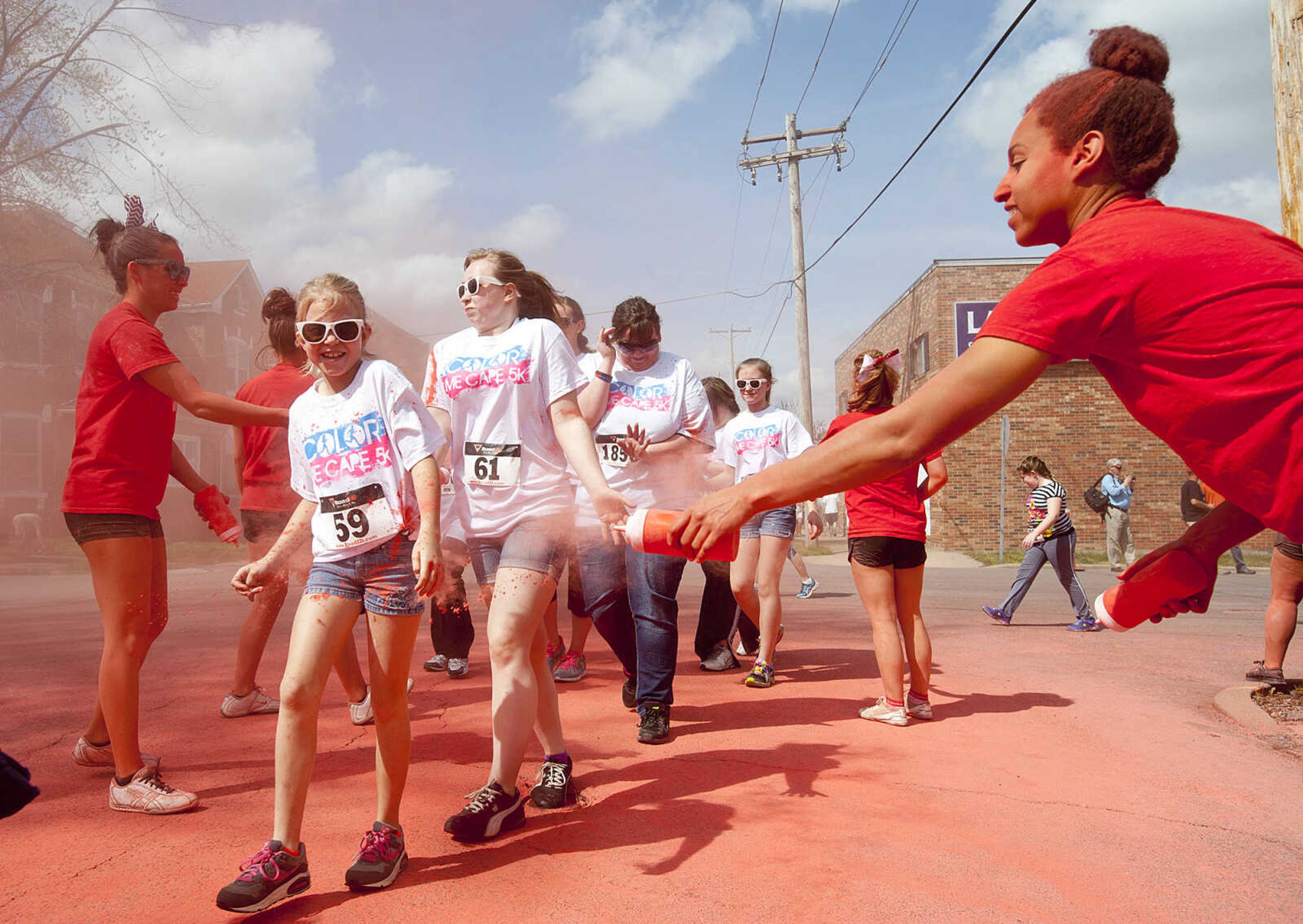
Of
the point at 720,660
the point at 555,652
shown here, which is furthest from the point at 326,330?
the point at 720,660

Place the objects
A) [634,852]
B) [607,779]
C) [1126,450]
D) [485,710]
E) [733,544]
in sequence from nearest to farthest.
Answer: [733,544]
[634,852]
[607,779]
[485,710]
[1126,450]

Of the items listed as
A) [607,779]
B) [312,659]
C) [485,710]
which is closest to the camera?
[312,659]

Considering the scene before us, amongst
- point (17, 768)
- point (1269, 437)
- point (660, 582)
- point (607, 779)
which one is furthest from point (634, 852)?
point (1269, 437)

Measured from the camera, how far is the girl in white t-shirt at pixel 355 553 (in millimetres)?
2793

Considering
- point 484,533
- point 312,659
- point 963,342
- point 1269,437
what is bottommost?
point 312,659

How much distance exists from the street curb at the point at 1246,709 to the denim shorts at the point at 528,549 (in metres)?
4.24

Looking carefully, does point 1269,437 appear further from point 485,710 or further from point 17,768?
point 485,710

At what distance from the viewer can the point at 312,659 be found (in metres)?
2.80

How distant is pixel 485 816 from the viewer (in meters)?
3.18

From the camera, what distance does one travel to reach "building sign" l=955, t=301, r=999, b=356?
2423 centimetres

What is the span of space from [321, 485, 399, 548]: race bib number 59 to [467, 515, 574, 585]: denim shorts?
18.9 inches

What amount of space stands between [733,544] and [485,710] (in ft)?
11.5

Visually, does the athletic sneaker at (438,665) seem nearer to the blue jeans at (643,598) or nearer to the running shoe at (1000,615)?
the blue jeans at (643,598)

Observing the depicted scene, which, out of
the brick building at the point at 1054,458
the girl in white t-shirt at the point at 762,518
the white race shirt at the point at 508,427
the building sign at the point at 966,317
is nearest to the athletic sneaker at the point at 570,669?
the girl in white t-shirt at the point at 762,518
